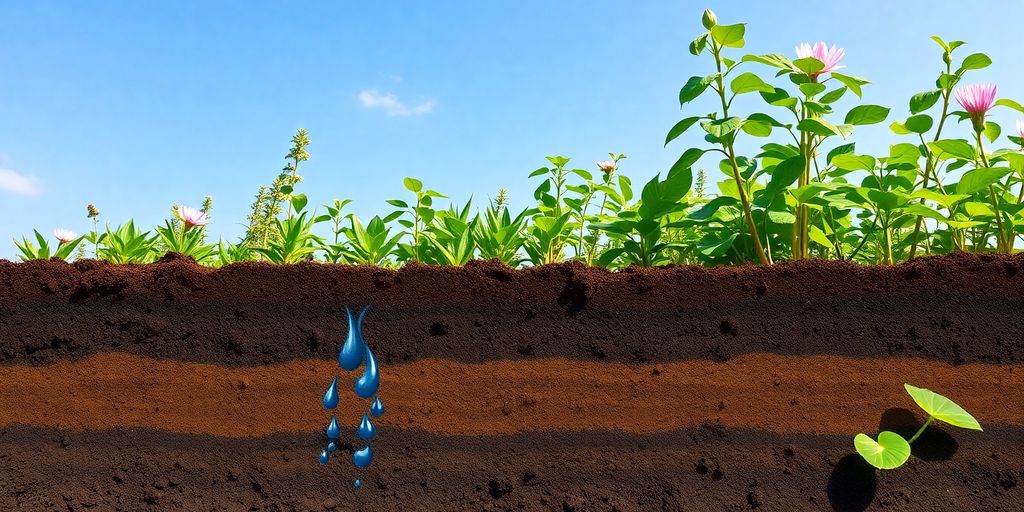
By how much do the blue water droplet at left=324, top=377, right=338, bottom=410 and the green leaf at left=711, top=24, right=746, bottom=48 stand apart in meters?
1.69

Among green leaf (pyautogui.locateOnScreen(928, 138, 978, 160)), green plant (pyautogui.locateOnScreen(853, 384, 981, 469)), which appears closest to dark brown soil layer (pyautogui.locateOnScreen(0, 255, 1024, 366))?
green plant (pyautogui.locateOnScreen(853, 384, 981, 469))

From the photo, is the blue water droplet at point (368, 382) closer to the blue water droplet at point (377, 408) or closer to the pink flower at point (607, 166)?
the blue water droplet at point (377, 408)

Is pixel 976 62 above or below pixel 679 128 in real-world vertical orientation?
above

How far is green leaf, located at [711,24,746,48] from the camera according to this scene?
7.36ft

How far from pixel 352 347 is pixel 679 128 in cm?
130

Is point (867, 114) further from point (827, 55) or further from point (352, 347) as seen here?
point (352, 347)

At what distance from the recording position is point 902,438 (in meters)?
2.18

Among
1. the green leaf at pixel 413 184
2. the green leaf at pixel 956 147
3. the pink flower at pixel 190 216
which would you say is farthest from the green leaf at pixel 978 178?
the pink flower at pixel 190 216

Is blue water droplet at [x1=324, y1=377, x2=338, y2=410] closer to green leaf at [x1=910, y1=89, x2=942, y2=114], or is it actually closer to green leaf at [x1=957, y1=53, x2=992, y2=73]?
green leaf at [x1=910, y1=89, x2=942, y2=114]

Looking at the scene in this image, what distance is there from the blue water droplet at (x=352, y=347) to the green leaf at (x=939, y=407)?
5.71 ft

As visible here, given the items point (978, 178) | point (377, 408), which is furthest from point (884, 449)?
point (377, 408)

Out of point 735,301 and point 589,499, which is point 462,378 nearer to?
point 589,499

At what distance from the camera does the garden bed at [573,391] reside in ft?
7.40

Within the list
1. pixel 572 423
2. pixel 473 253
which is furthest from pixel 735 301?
pixel 473 253
